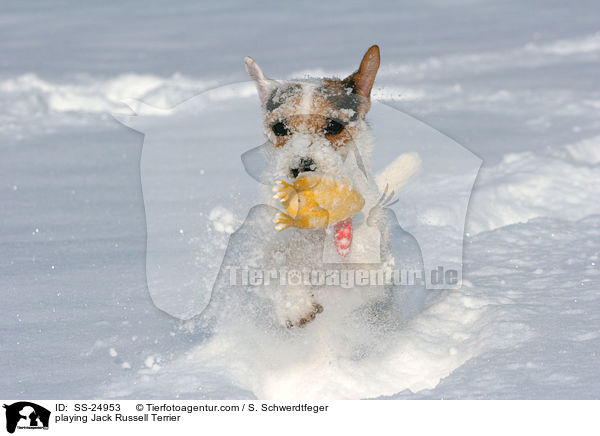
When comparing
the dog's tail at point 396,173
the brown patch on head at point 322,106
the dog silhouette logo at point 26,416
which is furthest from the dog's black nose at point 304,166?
the dog silhouette logo at point 26,416

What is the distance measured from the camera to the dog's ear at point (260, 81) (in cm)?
336

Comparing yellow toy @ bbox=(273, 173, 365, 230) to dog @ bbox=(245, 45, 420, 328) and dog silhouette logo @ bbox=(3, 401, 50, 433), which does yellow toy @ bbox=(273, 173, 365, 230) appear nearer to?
A: dog @ bbox=(245, 45, 420, 328)

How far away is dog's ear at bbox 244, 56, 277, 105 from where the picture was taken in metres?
3.36

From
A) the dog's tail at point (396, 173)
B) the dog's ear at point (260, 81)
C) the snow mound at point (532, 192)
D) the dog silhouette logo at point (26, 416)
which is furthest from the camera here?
the snow mound at point (532, 192)

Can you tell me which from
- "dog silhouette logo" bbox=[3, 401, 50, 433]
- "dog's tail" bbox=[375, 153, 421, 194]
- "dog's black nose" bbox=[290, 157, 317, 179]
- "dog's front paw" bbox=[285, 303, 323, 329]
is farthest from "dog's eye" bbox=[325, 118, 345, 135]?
"dog silhouette logo" bbox=[3, 401, 50, 433]

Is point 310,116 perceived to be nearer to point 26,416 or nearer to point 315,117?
point 315,117

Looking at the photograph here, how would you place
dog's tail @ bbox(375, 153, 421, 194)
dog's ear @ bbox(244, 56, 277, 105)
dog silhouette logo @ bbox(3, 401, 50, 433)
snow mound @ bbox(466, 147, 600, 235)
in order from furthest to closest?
snow mound @ bbox(466, 147, 600, 235) → dog's tail @ bbox(375, 153, 421, 194) → dog's ear @ bbox(244, 56, 277, 105) → dog silhouette logo @ bbox(3, 401, 50, 433)

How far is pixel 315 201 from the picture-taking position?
3.15m

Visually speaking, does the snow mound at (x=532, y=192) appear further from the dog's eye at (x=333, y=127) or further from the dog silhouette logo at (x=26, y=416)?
the dog silhouette logo at (x=26, y=416)

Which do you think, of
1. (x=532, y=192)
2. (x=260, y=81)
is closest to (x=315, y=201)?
(x=260, y=81)

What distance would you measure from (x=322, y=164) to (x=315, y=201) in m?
0.17

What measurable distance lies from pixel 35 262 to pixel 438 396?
2782 millimetres

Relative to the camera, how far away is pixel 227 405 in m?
2.91

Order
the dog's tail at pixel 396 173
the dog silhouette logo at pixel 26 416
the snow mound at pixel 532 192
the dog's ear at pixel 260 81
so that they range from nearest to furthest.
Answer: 1. the dog silhouette logo at pixel 26 416
2. the dog's ear at pixel 260 81
3. the dog's tail at pixel 396 173
4. the snow mound at pixel 532 192
